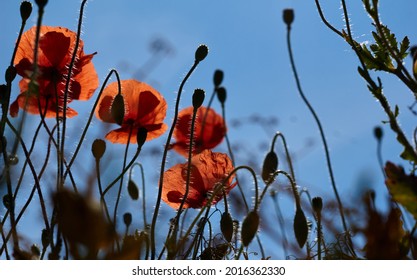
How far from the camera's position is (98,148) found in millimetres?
810

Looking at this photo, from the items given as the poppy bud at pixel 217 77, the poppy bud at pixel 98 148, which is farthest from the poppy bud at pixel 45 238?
the poppy bud at pixel 217 77

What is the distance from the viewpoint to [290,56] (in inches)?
35.7

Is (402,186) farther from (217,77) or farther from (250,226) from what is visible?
(217,77)

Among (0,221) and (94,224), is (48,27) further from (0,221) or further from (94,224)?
(94,224)

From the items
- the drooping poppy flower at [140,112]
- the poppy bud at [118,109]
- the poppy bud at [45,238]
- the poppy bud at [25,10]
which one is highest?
the poppy bud at [25,10]

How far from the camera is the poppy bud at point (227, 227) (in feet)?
2.67

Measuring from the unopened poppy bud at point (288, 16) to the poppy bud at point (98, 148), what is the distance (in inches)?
15.8

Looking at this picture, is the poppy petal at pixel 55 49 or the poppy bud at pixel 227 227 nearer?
the poppy bud at pixel 227 227

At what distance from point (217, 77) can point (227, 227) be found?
0.66m

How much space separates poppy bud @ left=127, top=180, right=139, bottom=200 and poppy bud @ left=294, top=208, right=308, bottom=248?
1.55 feet

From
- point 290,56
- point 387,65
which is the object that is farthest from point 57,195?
point 290,56

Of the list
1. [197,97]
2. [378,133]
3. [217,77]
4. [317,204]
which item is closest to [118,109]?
[197,97]

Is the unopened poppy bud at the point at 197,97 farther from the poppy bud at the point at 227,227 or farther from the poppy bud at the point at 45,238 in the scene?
the poppy bud at the point at 45,238

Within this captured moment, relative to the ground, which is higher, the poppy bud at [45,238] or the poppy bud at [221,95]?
the poppy bud at [221,95]
